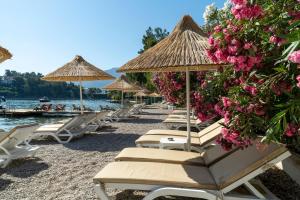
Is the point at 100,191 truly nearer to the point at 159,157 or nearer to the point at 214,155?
the point at 159,157

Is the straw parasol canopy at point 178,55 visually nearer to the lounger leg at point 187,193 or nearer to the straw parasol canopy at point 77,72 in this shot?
the lounger leg at point 187,193

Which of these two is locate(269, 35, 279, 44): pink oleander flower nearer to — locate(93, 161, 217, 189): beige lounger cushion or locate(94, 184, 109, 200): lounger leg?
locate(93, 161, 217, 189): beige lounger cushion

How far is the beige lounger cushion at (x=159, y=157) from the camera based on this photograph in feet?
14.2

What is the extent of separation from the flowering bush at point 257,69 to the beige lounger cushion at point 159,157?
122 centimetres

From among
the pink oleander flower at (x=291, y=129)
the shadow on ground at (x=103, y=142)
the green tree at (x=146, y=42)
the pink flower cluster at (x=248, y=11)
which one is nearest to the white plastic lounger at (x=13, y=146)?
the shadow on ground at (x=103, y=142)

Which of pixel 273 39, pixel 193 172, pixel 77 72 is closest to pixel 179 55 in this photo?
pixel 193 172

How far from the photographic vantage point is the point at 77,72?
1114cm

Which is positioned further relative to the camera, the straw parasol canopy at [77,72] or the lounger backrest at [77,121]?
the straw parasol canopy at [77,72]

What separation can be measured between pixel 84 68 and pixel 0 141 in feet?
17.4

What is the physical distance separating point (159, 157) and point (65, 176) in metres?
1.89

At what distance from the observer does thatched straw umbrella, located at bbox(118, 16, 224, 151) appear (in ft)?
16.2

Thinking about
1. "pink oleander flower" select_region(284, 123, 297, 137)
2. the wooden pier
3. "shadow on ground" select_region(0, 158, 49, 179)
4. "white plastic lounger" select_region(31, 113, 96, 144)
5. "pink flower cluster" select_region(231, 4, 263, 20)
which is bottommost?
the wooden pier

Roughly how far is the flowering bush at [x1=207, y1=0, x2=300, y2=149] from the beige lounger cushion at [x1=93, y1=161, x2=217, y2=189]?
1.95 feet

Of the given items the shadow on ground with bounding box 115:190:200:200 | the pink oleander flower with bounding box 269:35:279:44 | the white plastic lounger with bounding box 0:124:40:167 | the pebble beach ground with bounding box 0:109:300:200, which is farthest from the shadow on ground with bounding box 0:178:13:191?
the pink oleander flower with bounding box 269:35:279:44
